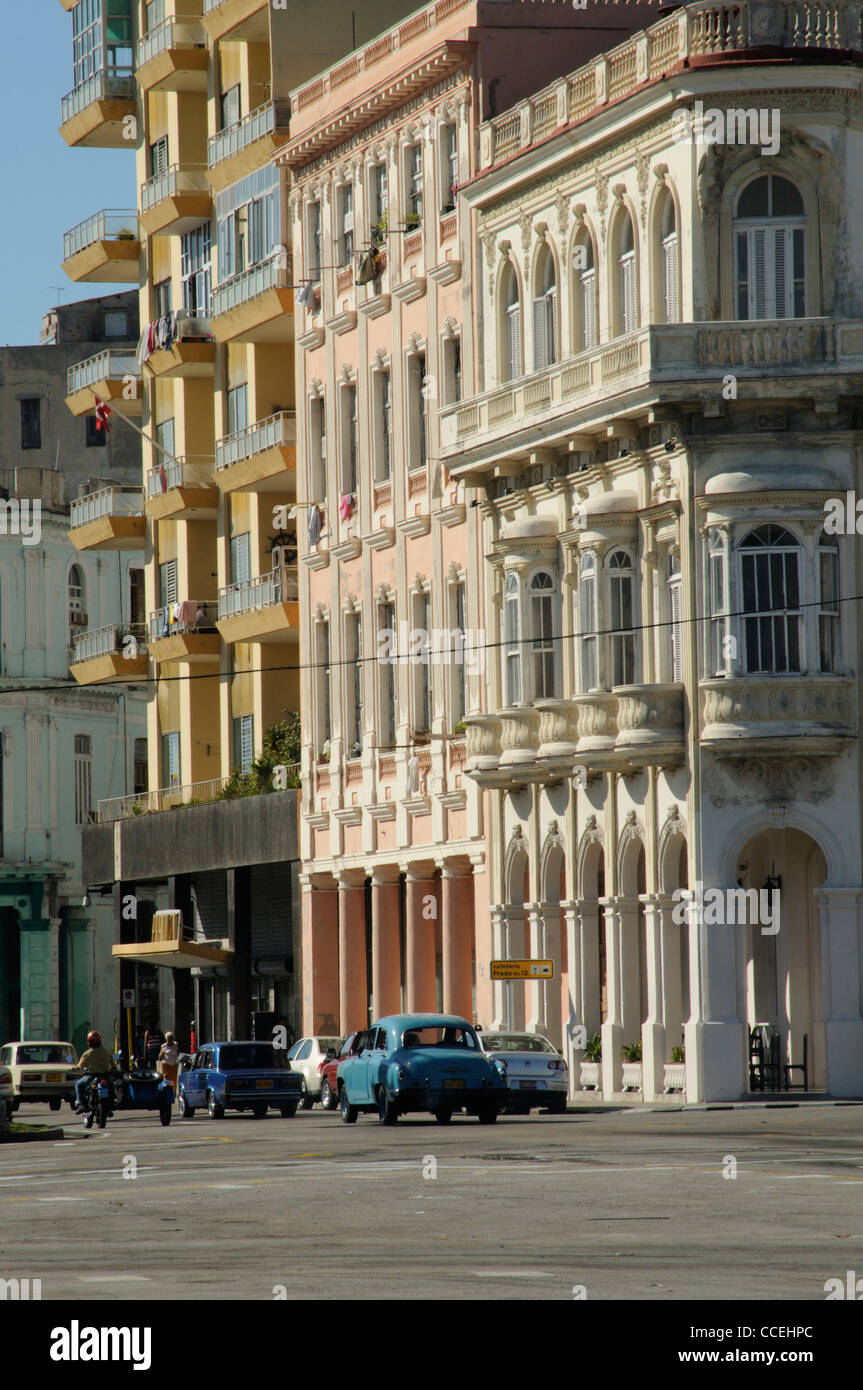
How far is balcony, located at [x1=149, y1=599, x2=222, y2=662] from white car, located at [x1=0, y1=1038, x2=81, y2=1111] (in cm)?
975

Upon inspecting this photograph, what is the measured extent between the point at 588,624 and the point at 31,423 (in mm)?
43675

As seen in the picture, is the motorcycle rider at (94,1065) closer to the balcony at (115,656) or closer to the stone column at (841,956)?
the stone column at (841,956)

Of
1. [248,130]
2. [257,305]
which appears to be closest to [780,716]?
[257,305]

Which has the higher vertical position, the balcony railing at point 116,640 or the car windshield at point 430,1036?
the balcony railing at point 116,640

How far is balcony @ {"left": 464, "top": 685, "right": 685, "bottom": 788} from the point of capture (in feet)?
141

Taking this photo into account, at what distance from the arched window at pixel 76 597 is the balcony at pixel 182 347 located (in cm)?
1650

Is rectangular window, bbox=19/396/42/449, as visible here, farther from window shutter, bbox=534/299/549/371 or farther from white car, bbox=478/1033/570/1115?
white car, bbox=478/1033/570/1115

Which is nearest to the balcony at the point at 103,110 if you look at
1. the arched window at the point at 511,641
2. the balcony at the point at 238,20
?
the balcony at the point at 238,20

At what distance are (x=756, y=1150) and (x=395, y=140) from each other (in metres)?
30.7

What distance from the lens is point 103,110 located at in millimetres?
69938

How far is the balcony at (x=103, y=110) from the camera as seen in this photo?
70000 mm

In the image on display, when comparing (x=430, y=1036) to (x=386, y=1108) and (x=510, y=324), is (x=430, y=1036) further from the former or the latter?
(x=510, y=324)

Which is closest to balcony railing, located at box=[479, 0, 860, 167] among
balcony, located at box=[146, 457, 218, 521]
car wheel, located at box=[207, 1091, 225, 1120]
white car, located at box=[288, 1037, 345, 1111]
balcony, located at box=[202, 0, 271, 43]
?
white car, located at box=[288, 1037, 345, 1111]
